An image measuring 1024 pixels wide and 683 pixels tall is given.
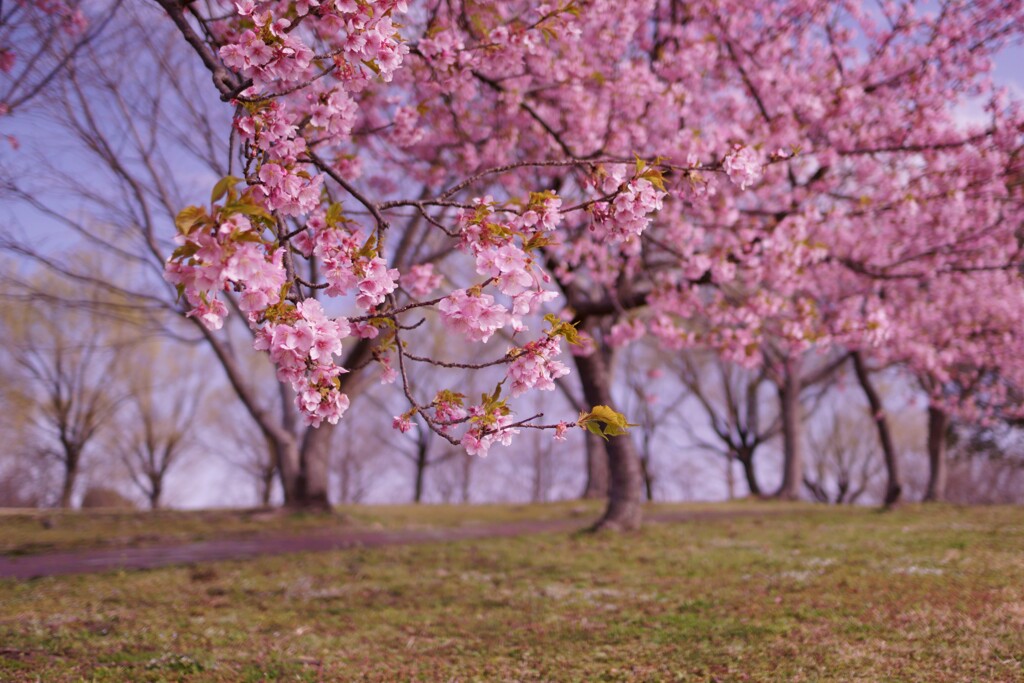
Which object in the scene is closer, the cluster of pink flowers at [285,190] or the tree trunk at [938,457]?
the cluster of pink flowers at [285,190]

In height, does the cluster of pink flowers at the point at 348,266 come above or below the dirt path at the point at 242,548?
above

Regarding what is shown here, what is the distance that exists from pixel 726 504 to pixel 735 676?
50.3 feet

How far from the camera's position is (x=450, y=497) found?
39938 mm

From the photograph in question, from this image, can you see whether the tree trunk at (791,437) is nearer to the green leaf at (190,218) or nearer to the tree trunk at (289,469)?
the tree trunk at (289,469)

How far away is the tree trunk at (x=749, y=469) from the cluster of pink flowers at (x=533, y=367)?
26.1 meters

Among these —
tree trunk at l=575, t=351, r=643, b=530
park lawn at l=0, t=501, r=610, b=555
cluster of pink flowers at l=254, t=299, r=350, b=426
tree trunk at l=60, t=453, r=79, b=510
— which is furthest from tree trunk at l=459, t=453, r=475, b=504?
cluster of pink flowers at l=254, t=299, r=350, b=426

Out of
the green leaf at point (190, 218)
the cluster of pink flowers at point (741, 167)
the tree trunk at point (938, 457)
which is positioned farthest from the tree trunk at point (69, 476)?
the tree trunk at point (938, 457)

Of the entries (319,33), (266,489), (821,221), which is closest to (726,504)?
(821,221)

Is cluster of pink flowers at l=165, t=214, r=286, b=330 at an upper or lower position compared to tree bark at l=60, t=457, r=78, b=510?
upper

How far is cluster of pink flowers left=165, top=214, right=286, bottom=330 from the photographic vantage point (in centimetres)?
252

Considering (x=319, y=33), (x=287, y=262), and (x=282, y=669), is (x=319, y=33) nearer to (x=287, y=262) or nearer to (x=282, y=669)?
(x=287, y=262)

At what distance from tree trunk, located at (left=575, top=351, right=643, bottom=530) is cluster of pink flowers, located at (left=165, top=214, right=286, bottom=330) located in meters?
8.85

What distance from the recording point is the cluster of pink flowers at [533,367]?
338cm

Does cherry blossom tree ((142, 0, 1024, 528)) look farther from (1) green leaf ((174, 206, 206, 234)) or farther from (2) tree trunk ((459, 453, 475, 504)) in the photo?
(2) tree trunk ((459, 453, 475, 504))
